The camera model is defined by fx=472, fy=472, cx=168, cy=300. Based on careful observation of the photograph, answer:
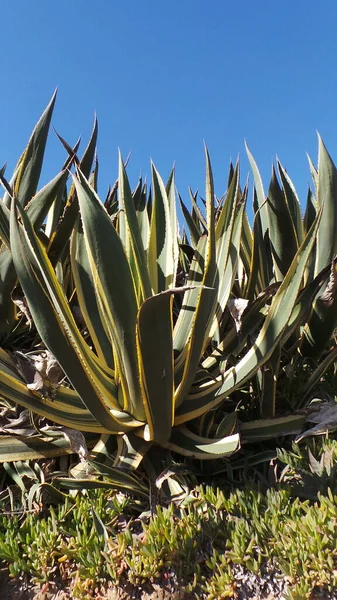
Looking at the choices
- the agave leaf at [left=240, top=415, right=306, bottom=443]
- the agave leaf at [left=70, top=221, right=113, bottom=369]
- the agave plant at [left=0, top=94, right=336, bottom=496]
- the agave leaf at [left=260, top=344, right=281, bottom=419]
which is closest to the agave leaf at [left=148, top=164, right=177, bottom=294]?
the agave plant at [left=0, top=94, right=336, bottom=496]

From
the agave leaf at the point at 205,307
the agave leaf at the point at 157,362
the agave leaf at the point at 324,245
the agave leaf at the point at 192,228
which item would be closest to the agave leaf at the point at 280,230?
the agave leaf at the point at 324,245

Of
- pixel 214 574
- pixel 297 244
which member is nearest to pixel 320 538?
pixel 214 574

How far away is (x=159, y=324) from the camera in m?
1.27

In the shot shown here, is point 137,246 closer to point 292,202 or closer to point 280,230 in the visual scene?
point 280,230

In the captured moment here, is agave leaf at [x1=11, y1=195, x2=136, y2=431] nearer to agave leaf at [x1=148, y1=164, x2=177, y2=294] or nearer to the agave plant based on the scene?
the agave plant

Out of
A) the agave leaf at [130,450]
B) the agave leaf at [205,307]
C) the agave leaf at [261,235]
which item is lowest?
the agave leaf at [130,450]

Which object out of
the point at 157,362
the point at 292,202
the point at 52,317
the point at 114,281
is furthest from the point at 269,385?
the point at 292,202

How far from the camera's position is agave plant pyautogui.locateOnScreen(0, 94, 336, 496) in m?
1.31

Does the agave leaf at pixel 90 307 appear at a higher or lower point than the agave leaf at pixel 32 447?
higher

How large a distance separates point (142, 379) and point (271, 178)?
111cm

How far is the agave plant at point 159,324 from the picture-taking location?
51.5 inches

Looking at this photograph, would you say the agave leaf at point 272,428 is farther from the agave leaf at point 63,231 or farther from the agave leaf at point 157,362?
the agave leaf at point 63,231

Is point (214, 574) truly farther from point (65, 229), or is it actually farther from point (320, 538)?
point (65, 229)

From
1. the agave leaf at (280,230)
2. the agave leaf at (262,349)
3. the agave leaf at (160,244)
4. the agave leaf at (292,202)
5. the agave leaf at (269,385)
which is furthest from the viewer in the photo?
the agave leaf at (292,202)
